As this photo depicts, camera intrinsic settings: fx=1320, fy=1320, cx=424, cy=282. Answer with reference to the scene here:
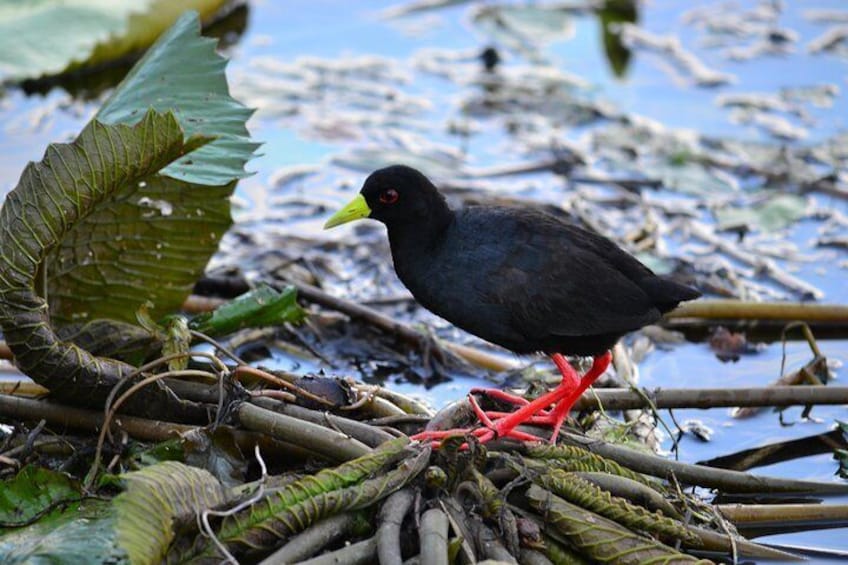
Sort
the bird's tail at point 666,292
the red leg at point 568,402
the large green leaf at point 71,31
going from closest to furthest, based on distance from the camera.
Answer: the red leg at point 568,402, the bird's tail at point 666,292, the large green leaf at point 71,31

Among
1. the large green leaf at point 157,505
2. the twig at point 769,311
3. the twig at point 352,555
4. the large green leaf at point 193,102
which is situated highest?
the large green leaf at point 193,102

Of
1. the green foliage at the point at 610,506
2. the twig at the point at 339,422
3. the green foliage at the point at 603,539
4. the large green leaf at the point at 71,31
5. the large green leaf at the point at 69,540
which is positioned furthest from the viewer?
the large green leaf at the point at 71,31

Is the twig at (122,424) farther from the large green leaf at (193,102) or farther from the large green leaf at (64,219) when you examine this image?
the large green leaf at (193,102)

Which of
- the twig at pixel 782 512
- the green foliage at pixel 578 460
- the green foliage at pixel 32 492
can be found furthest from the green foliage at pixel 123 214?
the twig at pixel 782 512

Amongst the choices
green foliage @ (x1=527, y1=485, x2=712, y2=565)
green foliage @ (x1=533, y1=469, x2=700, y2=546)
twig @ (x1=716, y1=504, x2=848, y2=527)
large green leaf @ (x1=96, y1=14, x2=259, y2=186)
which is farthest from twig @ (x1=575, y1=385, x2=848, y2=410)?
large green leaf @ (x1=96, y1=14, x2=259, y2=186)

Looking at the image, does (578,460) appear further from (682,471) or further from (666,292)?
(666,292)

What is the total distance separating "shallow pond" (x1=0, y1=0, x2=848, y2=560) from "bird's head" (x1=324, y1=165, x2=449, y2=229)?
99 cm

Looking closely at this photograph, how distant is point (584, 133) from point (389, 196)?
12.2 feet

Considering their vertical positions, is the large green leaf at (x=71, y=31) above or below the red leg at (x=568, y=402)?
above

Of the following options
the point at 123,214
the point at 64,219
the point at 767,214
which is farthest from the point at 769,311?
the point at 64,219

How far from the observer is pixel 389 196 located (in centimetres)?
453

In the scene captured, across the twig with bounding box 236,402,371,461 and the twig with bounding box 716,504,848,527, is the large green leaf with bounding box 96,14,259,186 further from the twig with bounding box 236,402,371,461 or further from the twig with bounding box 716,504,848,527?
the twig with bounding box 716,504,848,527

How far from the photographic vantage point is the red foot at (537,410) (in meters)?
4.08

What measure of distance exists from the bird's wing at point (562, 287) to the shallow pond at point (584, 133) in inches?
32.0
